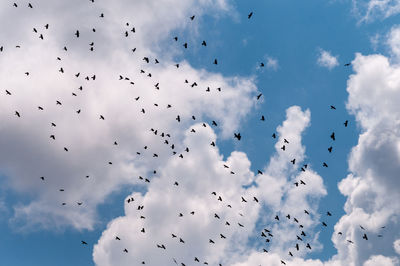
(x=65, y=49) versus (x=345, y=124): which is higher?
(x=65, y=49)

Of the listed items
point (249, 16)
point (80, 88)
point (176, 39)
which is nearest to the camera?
point (249, 16)

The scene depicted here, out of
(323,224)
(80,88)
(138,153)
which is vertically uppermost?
(80,88)

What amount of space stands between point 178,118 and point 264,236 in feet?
89.4

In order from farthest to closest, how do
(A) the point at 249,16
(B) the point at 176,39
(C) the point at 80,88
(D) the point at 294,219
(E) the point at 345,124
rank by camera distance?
(D) the point at 294,219 < (C) the point at 80,88 < (B) the point at 176,39 < (E) the point at 345,124 < (A) the point at 249,16

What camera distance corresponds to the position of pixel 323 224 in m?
68.2

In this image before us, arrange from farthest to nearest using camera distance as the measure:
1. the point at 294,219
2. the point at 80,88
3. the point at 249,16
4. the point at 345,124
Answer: the point at 294,219 → the point at 80,88 → the point at 345,124 → the point at 249,16

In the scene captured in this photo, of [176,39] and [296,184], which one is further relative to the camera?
[296,184]

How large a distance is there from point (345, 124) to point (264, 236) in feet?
90.0

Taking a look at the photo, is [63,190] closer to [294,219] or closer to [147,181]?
[147,181]

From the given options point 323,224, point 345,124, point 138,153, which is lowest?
point 323,224

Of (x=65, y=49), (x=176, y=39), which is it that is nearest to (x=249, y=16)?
(x=176, y=39)

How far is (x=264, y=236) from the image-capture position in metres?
74.3

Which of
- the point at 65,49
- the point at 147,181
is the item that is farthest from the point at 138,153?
the point at 65,49

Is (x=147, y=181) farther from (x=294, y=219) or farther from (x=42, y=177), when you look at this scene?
(x=294, y=219)
